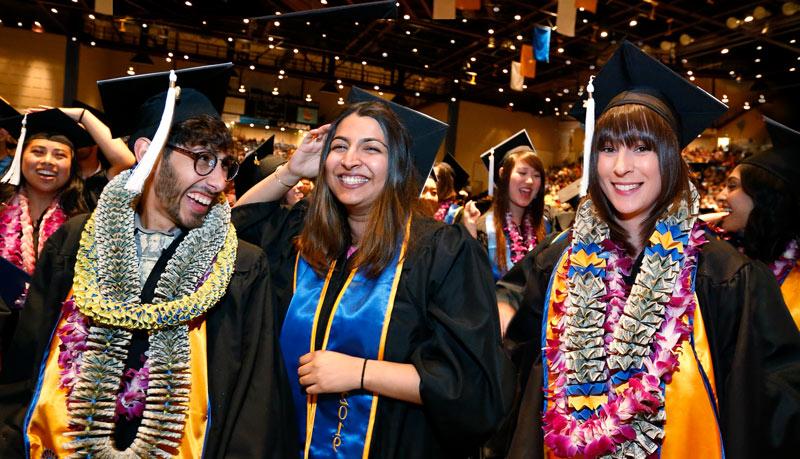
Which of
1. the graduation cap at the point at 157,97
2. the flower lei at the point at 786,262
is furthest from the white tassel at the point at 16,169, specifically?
the flower lei at the point at 786,262

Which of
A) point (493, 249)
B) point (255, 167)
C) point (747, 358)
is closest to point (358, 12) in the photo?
point (255, 167)

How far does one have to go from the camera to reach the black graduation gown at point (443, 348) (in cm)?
163

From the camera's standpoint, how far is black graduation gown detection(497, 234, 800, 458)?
1482 millimetres

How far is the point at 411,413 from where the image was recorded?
69.3 inches

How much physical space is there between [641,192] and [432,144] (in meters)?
0.87

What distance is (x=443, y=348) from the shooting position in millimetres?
1665

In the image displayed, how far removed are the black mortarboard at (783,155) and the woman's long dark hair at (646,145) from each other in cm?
70

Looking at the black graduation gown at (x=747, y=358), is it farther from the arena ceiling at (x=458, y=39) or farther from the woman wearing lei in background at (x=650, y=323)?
the arena ceiling at (x=458, y=39)

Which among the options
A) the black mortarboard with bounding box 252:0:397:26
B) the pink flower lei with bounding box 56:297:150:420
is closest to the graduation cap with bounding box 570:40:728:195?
the black mortarboard with bounding box 252:0:397:26

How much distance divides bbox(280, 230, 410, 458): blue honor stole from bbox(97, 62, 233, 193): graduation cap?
0.81 m

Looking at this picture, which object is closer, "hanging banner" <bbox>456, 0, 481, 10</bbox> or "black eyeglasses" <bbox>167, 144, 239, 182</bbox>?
"black eyeglasses" <bbox>167, 144, 239, 182</bbox>

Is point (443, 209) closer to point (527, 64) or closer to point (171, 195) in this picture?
point (171, 195)

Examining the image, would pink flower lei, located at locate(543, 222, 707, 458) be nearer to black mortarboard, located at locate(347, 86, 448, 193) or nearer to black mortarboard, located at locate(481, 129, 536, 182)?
black mortarboard, located at locate(347, 86, 448, 193)

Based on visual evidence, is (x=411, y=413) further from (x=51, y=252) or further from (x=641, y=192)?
(x=51, y=252)
